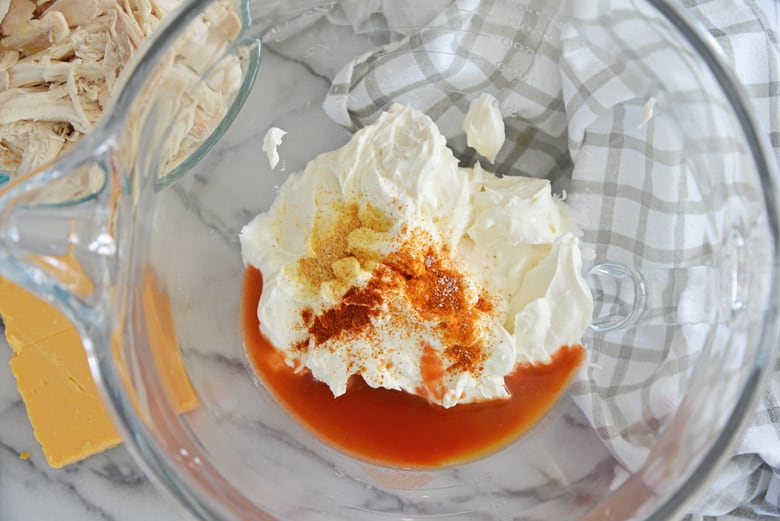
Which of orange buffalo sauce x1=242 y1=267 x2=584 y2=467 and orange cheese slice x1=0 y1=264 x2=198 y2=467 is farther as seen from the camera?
orange cheese slice x1=0 y1=264 x2=198 y2=467

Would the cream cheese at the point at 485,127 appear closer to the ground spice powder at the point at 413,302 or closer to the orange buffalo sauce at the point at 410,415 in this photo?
the ground spice powder at the point at 413,302

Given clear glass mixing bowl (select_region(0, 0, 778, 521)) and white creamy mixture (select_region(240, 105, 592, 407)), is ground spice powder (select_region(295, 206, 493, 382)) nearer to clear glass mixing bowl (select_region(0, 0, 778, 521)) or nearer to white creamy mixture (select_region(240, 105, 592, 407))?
white creamy mixture (select_region(240, 105, 592, 407))

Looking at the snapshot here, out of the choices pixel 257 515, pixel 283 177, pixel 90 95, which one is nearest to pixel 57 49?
pixel 90 95

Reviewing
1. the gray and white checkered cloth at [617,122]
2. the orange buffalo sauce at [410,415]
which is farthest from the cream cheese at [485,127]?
the orange buffalo sauce at [410,415]

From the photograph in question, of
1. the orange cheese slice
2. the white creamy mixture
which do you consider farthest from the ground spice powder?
the orange cheese slice

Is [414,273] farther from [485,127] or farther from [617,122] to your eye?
[617,122]

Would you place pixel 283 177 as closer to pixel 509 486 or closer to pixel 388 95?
pixel 388 95

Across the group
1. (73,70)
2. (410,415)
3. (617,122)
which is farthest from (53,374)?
(617,122)
